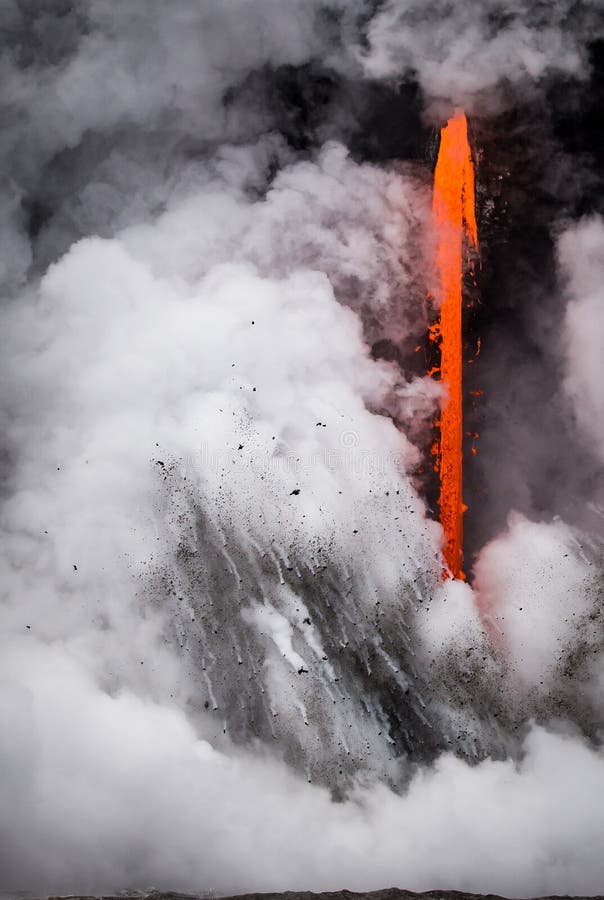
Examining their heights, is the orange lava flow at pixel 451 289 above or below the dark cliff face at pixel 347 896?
above

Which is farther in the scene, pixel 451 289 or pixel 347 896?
pixel 451 289

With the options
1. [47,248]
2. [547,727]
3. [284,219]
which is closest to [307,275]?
[284,219]

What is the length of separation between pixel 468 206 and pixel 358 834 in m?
12.7

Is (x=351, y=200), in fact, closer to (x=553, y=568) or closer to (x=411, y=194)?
(x=411, y=194)

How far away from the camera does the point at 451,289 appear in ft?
68.8

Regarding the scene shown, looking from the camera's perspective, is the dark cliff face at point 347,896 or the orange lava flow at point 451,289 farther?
the orange lava flow at point 451,289

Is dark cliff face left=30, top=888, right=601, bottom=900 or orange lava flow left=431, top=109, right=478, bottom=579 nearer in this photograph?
dark cliff face left=30, top=888, right=601, bottom=900

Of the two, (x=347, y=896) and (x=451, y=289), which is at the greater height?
(x=451, y=289)

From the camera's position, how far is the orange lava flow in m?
20.8

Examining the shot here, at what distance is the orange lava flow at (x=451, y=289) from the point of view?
20.8 meters

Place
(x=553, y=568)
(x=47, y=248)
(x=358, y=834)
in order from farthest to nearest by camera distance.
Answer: (x=47, y=248)
(x=553, y=568)
(x=358, y=834)

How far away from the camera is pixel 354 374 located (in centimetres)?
2062

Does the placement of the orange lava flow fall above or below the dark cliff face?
above

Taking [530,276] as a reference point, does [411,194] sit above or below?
above
